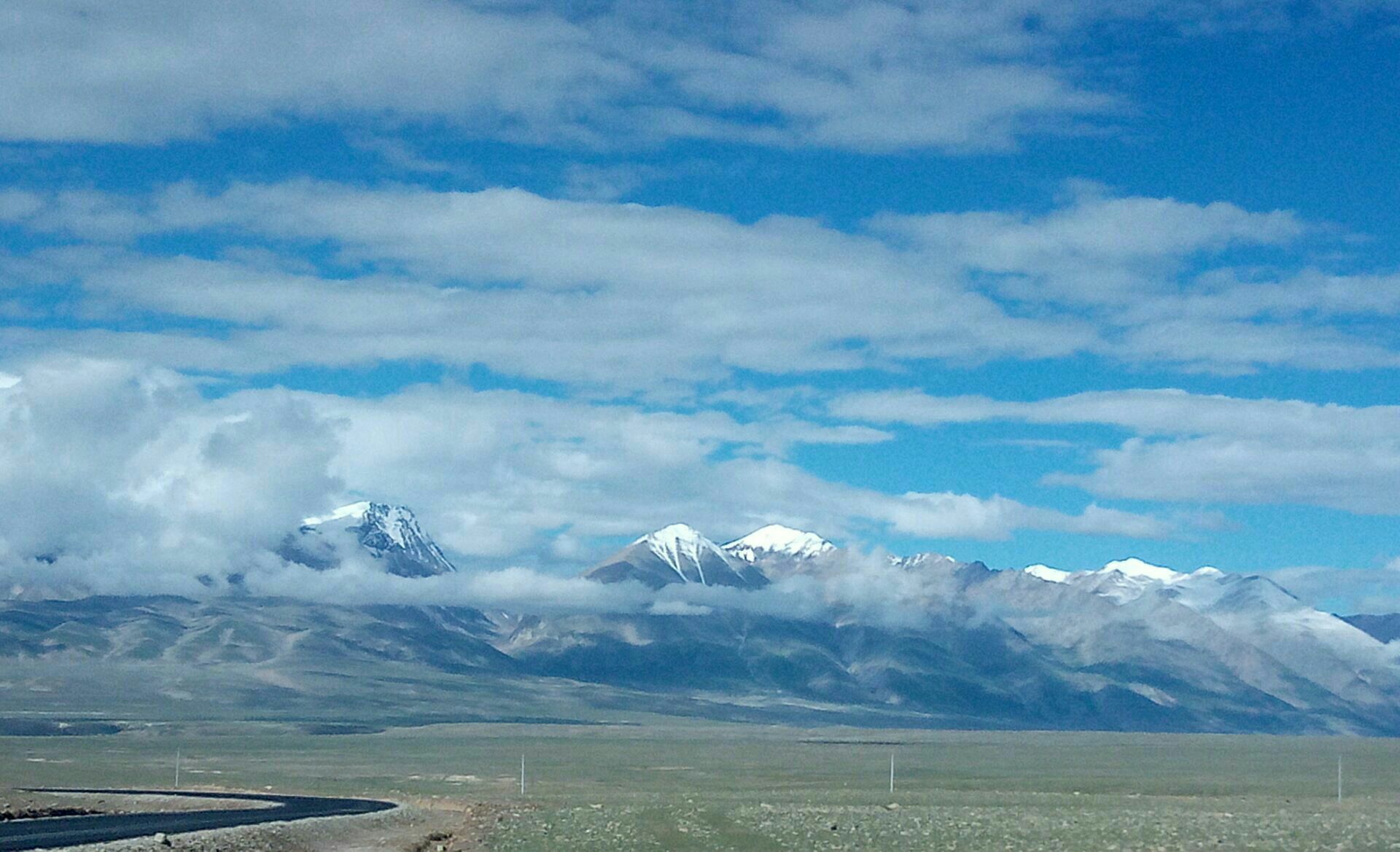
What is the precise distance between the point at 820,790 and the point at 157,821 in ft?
172

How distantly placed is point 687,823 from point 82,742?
148064 millimetres

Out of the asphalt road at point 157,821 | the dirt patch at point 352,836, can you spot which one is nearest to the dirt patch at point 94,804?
the asphalt road at point 157,821

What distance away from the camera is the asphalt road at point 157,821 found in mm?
62094

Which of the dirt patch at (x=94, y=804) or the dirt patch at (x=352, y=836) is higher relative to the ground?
the dirt patch at (x=352, y=836)

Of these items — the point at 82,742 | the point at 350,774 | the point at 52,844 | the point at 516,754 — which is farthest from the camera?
the point at 82,742

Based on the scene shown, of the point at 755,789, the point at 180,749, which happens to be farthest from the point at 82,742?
the point at 755,789

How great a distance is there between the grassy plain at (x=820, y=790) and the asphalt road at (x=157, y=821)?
10167 mm

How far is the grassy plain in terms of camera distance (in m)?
65.4

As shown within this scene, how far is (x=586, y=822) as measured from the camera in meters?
75.7

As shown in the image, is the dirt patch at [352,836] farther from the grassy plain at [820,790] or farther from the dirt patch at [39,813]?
the dirt patch at [39,813]

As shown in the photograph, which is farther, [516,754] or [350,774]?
[516,754]

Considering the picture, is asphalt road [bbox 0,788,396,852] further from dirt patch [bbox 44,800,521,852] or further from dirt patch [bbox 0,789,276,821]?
dirt patch [bbox 44,800,521,852]

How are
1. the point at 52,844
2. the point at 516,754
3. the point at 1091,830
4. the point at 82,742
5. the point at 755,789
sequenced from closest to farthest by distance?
the point at 52,844, the point at 1091,830, the point at 755,789, the point at 516,754, the point at 82,742

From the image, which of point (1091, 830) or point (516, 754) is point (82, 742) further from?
point (1091, 830)
